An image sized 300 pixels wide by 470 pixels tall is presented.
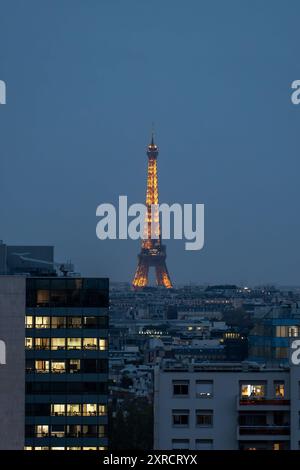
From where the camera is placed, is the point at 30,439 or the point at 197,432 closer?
the point at 197,432

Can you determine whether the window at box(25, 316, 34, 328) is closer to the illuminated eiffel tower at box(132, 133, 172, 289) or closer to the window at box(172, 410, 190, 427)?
the window at box(172, 410, 190, 427)

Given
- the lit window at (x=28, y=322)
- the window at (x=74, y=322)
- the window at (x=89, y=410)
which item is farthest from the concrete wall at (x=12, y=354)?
the window at (x=89, y=410)

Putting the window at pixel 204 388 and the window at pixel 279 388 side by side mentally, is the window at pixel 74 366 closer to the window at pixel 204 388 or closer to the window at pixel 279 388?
the window at pixel 279 388

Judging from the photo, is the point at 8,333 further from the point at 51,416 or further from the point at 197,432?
the point at 197,432

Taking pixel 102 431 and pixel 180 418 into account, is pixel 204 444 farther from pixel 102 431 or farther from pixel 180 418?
pixel 102 431
